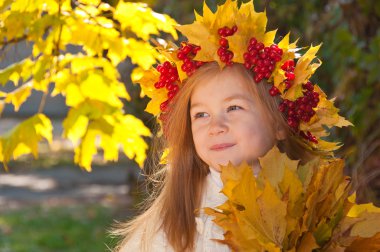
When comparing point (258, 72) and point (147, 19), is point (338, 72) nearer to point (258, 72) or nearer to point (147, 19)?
A: point (147, 19)

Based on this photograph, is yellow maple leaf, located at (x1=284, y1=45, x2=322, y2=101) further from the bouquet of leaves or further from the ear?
the bouquet of leaves

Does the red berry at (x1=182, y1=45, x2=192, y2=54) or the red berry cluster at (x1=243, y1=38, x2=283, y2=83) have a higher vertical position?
the red berry cluster at (x1=243, y1=38, x2=283, y2=83)

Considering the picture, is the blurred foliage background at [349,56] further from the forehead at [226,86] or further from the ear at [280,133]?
the forehead at [226,86]

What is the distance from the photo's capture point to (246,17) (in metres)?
2.43

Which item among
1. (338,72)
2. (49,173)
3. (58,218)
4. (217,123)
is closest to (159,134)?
(217,123)

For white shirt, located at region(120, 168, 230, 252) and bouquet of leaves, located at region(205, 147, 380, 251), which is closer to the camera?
Answer: bouquet of leaves, located at region(205, 147, 380, 251)

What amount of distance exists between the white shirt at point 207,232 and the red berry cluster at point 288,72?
339 millimetres

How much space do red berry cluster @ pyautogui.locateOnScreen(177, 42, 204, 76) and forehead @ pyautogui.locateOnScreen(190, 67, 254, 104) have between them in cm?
6

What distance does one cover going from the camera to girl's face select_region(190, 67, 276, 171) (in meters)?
2.41

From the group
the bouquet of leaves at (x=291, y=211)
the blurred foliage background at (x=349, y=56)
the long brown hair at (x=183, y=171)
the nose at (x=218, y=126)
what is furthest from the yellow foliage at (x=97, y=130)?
the blurred foliage background at (x=349, y=56)

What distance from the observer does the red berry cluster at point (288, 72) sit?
2.43 meters

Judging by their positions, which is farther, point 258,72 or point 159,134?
point 159,134

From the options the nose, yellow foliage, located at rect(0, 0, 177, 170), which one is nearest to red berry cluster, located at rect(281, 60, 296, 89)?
the nose

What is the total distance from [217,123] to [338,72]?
8.79ft
